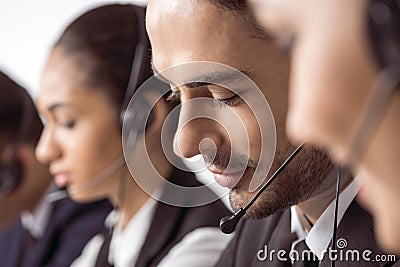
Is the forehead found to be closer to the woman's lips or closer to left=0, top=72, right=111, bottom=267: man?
the woman's lips

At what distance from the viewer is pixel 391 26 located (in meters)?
0.27

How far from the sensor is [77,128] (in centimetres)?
102

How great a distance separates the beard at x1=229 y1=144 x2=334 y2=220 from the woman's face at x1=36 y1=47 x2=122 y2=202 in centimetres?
43

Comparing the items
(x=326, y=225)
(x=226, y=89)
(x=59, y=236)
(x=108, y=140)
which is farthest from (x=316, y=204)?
(x=59, y=236)

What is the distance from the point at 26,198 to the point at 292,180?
0.85 meters

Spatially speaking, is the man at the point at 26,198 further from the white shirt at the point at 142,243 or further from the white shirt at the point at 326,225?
the white shirt at the point at 326,225

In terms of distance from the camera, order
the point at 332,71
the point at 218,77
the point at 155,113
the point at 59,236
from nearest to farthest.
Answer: the point at 332,71
the point at 218,77
the point at 155,113
the point at 59,236

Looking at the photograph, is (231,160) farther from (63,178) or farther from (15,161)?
(15,161)

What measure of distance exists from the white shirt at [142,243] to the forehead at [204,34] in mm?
296

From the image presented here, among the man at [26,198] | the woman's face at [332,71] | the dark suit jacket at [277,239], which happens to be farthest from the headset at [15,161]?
the woman's face at [332,71]

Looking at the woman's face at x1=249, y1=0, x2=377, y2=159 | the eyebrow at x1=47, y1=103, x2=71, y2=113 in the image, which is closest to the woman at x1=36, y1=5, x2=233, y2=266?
the eyebrow at x1=47, y1=103, x2=71, y2=113

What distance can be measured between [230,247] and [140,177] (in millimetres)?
247

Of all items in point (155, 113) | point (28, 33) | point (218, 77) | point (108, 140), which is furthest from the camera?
point (28, 33)

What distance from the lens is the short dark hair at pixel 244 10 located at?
567 millimetres
